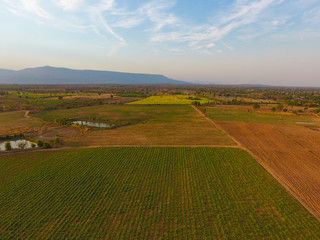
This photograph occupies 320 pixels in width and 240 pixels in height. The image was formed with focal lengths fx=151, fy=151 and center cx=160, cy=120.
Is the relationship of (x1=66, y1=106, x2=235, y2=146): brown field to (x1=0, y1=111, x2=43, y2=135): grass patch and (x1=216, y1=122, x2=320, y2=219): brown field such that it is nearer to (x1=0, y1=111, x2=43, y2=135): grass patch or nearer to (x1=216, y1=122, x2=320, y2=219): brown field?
(x1=216, y1=122, x2=320, y2=219): brown field

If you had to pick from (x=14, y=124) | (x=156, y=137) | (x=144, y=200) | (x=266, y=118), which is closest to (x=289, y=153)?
(x=156, y=137)

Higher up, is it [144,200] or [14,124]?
[14,124]

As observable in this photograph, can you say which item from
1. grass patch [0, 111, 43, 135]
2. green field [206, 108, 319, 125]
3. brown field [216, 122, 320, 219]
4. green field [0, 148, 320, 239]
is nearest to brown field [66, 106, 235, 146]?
brown field [216, 122, 320, 219]

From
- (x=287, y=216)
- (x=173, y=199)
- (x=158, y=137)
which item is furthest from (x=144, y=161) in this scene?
(x=287, y=216)

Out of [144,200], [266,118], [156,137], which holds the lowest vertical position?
[144,200]

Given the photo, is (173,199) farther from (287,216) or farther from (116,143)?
(116,143)

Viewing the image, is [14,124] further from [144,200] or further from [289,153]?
[289,153]
